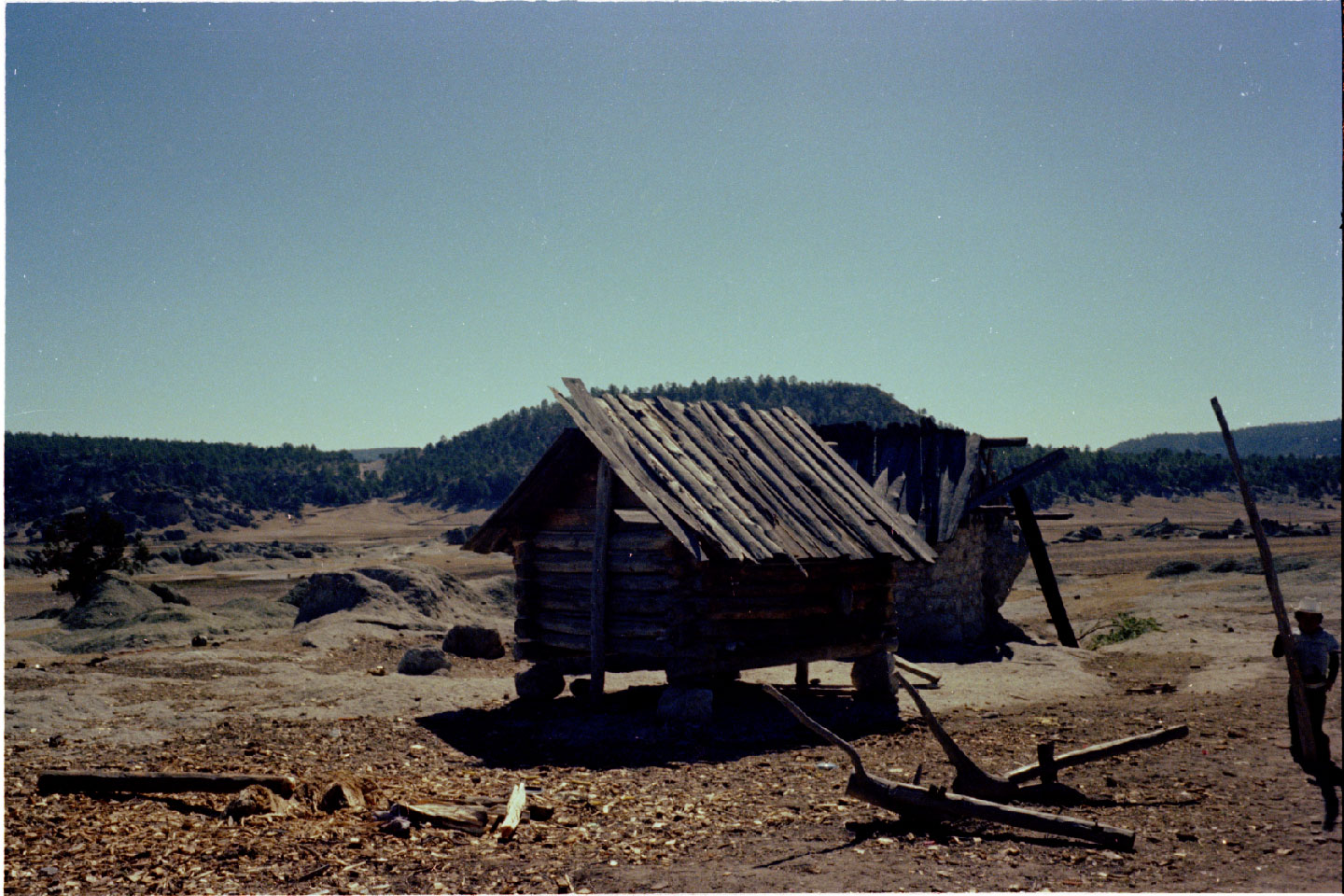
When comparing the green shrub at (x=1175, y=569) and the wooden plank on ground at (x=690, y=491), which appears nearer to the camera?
the wooden plank on ground at (x=690, y=491)

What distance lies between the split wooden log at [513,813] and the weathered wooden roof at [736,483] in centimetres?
316

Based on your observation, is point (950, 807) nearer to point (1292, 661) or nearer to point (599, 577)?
point (1292, 661)

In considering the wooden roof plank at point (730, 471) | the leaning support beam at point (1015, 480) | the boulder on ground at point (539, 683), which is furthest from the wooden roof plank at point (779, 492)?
the leaning support beam at point (1015, 480)

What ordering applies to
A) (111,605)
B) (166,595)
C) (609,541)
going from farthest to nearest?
(166,595), (111,605), (609,541)

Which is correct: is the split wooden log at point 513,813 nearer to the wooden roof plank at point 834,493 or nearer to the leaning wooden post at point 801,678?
the wooden roof plank at point 834,493

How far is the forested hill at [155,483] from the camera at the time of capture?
61281mm

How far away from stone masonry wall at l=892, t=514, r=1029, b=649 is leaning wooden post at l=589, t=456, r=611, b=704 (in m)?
6.63

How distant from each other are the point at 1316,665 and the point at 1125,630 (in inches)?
652

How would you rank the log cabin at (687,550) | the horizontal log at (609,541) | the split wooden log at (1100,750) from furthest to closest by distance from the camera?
the horizontal log at (609,541)
the log cabin at (687,550)
the split wooden log at (1100,750)

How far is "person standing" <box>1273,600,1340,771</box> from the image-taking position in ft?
11.5

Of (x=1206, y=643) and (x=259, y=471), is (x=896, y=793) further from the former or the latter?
(x=259, y=471)

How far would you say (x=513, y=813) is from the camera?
6.77 meters

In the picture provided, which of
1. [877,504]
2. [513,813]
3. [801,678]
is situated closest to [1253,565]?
[801,678]

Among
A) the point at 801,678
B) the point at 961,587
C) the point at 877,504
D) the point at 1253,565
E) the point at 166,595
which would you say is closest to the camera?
the point at 877,504
